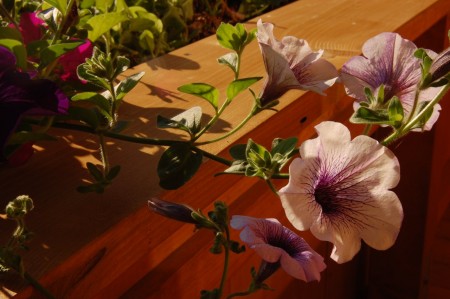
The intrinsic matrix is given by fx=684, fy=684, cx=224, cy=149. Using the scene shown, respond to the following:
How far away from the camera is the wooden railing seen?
0.43 meters

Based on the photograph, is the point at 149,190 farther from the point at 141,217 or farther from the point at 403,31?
the point at 403,31

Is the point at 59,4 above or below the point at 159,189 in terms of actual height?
above

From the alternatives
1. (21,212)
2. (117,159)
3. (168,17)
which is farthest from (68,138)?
A: (168,17)

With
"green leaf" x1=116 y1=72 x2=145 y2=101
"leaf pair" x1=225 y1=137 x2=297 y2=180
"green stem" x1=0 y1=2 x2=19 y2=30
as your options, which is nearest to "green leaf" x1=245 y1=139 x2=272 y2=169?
"leaf pair" x1=225 y1=137 x2=297 y2=180

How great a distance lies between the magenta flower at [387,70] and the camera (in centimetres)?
47

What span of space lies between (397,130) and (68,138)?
0.96 ft

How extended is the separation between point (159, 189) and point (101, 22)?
0.59ft

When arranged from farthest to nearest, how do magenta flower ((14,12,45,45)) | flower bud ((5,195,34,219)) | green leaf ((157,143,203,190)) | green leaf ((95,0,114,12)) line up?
green leaf ((95,0,114,12)) → magenta flower ((14,12,45,45)) → green leaf ((157,143,203,190)) → flower bud ((5,195,34,219))

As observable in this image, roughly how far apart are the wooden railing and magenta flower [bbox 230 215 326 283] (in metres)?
0.10

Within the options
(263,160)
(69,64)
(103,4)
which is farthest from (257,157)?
(103,4)

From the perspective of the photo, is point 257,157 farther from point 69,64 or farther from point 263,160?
point 69,64

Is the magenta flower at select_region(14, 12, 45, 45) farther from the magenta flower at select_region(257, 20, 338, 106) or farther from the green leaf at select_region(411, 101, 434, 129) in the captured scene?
the green leaf at select_region(411, 101, 434, 129)

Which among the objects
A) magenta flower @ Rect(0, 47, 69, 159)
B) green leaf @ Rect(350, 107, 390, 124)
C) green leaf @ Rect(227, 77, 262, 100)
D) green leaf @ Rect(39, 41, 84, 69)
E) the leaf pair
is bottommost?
the leaf pair

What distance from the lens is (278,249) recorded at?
0.38 m
